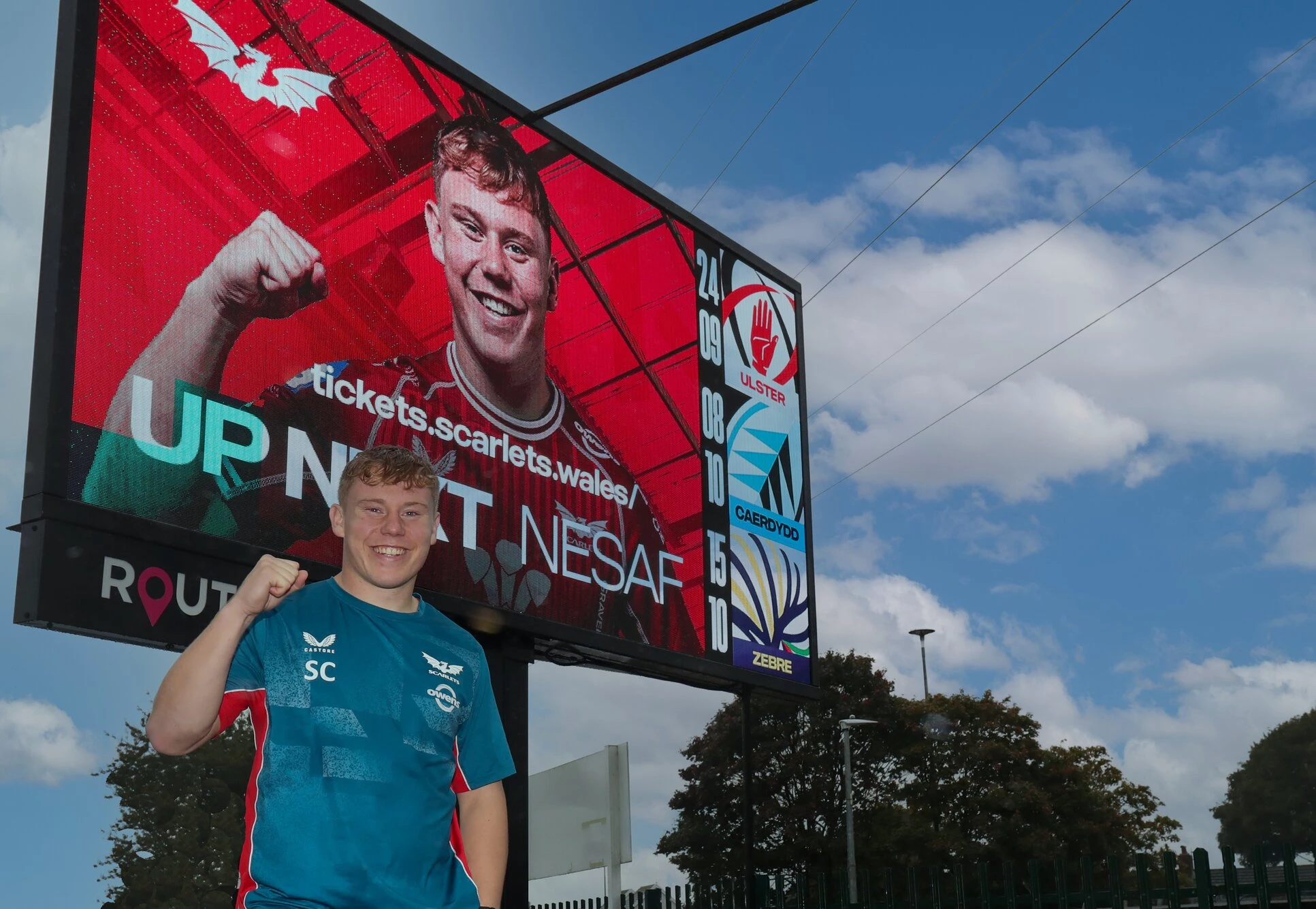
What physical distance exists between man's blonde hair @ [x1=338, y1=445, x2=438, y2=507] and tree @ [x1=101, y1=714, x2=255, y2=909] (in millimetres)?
26933

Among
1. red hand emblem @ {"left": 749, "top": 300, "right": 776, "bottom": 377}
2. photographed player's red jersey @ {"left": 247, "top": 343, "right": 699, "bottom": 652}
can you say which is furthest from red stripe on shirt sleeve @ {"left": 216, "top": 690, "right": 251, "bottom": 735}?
red hand emblem @ {"left": 749, "top": 300, "right": 776, "bottom": 377}

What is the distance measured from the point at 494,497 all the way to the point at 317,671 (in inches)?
222

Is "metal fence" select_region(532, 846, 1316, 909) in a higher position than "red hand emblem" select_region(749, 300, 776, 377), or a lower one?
lower

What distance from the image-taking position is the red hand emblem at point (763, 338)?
445 inches

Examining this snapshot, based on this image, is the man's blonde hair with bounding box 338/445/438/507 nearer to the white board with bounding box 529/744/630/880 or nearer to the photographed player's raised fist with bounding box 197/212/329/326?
the photographed player's raised fist with bounding box 197/212/329/326

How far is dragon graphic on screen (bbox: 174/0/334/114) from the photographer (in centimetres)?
727

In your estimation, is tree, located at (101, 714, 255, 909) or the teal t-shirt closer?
the teal t-shirt

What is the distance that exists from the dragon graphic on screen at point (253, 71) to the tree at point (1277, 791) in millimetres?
42391

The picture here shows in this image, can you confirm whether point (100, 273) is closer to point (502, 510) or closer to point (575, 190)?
point (502, 510)

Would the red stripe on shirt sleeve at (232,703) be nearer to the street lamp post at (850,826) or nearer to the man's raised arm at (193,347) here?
the man's raised arm at (193,347)

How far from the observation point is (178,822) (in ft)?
98.4

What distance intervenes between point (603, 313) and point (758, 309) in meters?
2.29

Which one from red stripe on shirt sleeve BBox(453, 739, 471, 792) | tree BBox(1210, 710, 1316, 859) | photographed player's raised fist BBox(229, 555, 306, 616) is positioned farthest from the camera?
tree BBox(1210, 710, 1316, 859)

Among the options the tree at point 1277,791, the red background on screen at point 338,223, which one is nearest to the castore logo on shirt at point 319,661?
the red background on screen at point 338,223
